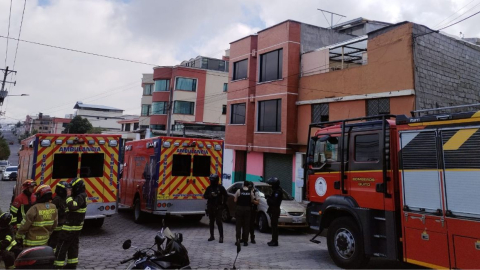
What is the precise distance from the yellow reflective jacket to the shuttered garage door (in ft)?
48.6

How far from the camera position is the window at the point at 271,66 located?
20.2 metres

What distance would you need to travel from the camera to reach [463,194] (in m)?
5.14

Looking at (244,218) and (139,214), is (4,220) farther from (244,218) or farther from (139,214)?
(139,214)

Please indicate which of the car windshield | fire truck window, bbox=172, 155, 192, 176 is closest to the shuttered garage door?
the car windshield

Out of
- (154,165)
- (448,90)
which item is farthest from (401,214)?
(448,90)

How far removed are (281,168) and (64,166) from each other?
12.9 m

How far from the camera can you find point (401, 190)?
607 centimetres

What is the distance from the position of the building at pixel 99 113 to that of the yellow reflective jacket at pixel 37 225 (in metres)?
87.4

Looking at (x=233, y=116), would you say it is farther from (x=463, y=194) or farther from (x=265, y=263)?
(x=463, y=194)

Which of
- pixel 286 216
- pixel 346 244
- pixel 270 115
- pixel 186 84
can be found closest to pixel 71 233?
pixel 346 244

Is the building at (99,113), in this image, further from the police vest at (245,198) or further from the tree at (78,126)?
the police vest at (245,198)

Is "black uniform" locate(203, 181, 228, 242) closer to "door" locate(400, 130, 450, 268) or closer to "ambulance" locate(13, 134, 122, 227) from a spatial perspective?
"ambulance" locate(13, 134, 122, 227)

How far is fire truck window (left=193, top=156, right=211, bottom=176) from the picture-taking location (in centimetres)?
1160

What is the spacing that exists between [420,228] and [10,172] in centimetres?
4047
